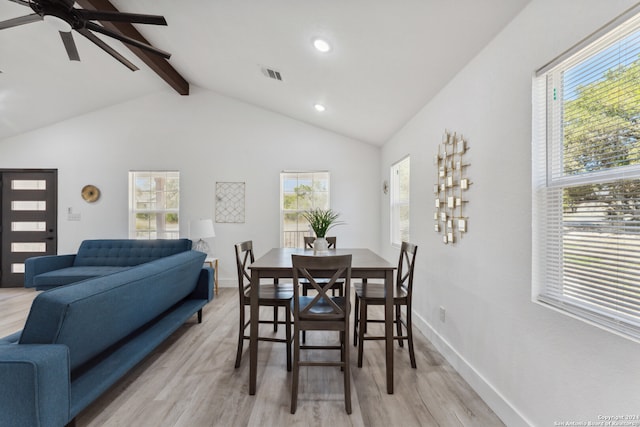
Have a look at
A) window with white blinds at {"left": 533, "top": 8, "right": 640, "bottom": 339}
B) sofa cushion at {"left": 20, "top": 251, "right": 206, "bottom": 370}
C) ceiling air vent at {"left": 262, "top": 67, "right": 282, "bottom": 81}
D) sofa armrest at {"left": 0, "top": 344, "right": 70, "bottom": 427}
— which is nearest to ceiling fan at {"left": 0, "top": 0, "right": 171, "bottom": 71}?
ceiling air vent at {"left": 262, "top": 67, "right": 282, "bottom": 81}

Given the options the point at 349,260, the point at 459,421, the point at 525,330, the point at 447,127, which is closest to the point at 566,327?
the point at 525,330

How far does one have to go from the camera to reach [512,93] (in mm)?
1789

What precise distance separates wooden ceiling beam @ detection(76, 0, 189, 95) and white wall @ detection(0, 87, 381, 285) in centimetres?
39

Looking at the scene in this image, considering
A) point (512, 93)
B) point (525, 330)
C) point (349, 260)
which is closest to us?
point (525, 330)

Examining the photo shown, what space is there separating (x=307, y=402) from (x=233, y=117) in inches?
184

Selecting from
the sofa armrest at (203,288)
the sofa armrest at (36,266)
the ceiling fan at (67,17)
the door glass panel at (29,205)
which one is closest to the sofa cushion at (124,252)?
the sofa armrest at (36,266)

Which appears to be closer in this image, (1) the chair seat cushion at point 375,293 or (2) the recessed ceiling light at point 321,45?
(1) the chair seat cushion at point 375,293

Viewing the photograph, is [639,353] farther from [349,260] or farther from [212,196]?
[212,196]

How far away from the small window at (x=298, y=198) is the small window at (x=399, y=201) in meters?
1.22

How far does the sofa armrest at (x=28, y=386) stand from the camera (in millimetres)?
1272

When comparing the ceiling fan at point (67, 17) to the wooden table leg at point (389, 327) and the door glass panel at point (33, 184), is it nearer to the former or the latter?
the wooden table leg at point (389, 327)

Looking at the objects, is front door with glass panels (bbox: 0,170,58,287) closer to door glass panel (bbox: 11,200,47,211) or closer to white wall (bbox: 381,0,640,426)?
door glass panel (bbox: 11,200,47,211)

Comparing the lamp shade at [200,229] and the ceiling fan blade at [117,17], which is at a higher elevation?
the ceiling fan blade at [117,17]

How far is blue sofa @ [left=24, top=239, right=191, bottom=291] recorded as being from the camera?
4.17 meters
